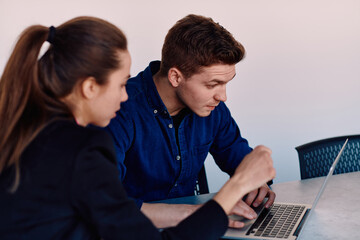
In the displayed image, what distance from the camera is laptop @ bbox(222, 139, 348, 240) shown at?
1304 millimetres

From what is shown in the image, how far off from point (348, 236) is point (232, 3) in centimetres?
193

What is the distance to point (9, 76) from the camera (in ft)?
3.46

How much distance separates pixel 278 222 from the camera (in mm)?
1391

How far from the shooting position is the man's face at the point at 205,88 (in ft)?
5.73

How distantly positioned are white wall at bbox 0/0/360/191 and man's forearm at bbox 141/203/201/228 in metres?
1.52

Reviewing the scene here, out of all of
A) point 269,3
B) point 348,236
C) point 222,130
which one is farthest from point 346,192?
point 269,3

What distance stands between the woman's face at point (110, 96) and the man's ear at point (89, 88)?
0.04 ft

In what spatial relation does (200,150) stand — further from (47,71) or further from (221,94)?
(47,71)

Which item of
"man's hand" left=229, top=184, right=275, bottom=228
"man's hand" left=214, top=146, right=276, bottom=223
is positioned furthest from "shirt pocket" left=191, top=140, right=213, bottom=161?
"man's hand" left=214, top=146, right=276, bottom=223

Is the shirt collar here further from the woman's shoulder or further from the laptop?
the woman's shoulder

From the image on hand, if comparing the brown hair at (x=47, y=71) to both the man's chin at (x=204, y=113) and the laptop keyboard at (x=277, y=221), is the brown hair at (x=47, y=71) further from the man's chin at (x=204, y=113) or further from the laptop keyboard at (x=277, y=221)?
the man's chin at (x=204, y=113)

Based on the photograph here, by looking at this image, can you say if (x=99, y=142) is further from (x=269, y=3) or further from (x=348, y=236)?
(x=269, y=3)

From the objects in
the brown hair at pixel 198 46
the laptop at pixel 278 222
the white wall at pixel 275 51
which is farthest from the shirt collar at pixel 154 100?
the white wall at pixel 275 51

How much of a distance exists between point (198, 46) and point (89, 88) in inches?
28.6
